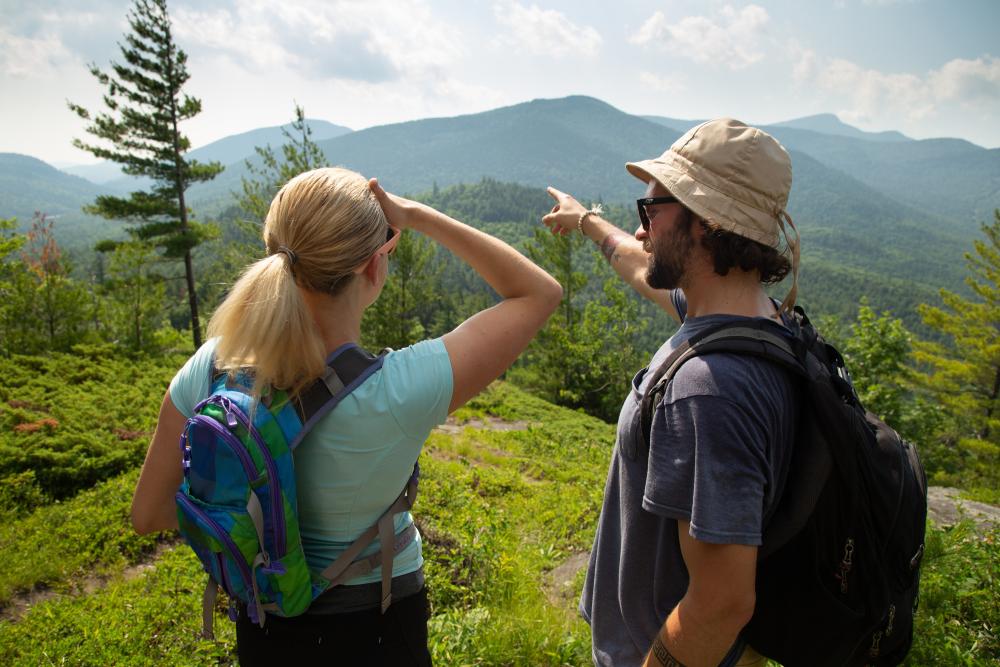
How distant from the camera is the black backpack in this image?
1347 mm

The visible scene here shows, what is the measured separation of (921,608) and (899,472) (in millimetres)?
2666

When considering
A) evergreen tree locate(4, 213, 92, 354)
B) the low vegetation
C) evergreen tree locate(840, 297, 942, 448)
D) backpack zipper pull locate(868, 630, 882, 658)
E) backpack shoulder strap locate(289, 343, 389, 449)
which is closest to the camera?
backpack shoulder strap locate(289, 343, 389, 449)

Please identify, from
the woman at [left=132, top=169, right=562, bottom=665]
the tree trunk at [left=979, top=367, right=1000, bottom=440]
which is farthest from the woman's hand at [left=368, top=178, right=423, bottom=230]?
the tree trunk at [left=979, top=367, right=1000, bottom=440]

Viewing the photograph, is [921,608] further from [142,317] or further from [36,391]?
[142,317]

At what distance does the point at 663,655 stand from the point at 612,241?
1.69 m

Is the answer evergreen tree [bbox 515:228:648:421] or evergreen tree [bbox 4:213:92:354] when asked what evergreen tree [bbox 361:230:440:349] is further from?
evergreen tree [bbox 4:213:92:354]

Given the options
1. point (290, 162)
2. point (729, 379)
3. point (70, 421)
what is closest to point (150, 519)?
point (729, 379)

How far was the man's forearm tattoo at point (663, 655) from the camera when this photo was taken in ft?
Result: 4.73

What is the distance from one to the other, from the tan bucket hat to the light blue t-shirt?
85cm

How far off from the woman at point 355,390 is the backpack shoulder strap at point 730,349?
0.38 m

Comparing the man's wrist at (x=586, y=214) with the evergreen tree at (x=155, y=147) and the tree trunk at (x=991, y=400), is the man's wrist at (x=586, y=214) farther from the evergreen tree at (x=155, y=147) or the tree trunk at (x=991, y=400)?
the tree trunk at (x=991, y=400)

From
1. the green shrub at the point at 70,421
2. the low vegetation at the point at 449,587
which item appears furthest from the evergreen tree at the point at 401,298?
the low vegetation at the point at 449,587

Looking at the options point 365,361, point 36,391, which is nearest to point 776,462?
point 365,361

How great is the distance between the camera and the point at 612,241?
8.38 feet
